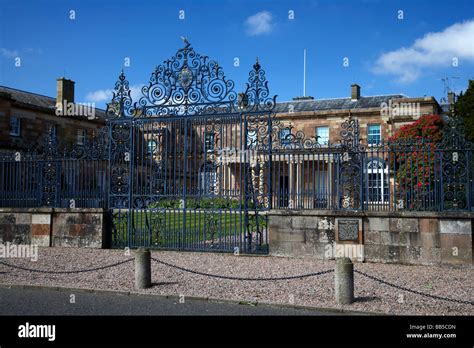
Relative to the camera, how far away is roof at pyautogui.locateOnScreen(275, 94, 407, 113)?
30594 millimetres

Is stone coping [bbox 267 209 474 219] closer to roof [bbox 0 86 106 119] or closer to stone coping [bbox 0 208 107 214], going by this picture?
stone coping [bbox 0 208 107 214]

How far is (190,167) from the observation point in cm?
1180

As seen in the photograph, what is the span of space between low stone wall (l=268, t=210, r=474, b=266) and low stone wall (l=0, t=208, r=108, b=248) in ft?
15.2

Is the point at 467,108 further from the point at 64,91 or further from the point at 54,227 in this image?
the point at 64,91

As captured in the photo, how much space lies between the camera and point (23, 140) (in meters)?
26.3

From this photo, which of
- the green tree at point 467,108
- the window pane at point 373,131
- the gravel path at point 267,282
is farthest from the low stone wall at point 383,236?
the window pane at point 373,131

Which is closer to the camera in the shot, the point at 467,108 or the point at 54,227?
the point at 54,227

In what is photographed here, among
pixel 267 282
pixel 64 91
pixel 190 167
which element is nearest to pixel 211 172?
pixel 190 167

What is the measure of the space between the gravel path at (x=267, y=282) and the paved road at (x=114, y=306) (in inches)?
9.5

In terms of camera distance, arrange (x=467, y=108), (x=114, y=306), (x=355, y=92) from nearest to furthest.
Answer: (x=114, y=306)
(x=467, y=108)
(x=355, y=92)

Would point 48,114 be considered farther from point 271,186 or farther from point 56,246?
point 271,186

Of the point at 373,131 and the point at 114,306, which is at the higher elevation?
the point at 373,131

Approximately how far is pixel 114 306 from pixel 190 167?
19.2 ft
